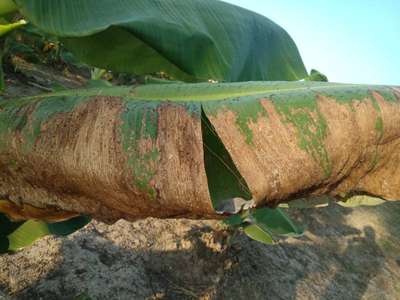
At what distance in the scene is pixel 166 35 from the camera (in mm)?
1022

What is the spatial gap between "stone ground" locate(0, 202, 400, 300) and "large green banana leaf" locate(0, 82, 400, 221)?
5.91ft

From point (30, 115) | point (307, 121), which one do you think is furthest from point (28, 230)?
point (307, 121)

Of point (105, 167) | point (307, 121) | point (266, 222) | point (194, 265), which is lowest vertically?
point (194, 265)

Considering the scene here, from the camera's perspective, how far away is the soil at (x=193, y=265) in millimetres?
2703

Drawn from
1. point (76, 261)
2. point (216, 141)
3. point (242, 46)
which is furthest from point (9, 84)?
point (216, 141)

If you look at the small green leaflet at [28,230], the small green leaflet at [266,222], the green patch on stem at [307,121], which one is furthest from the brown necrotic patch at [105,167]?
the small green leaflet at [266,222]

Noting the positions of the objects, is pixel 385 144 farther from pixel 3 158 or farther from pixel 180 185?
pixel 3 158

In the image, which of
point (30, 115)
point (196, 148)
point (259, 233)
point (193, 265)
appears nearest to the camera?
point (196, 148)

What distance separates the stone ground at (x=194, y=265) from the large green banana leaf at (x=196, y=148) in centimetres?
180

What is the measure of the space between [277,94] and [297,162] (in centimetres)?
19

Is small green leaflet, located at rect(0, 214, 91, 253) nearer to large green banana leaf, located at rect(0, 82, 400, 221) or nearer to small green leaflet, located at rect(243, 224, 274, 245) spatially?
large green banana leaf, located at rect(0, 82, 400, 221)

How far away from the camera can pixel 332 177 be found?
0.85 meters

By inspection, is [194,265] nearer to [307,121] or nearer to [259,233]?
[259,233]

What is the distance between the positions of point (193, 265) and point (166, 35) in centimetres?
270
